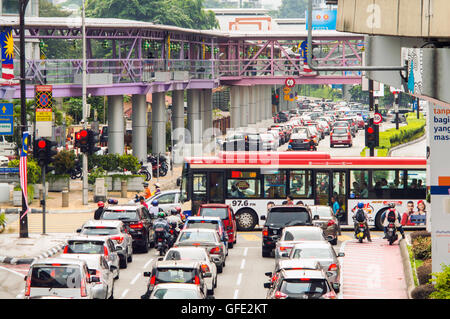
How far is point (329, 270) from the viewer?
24359mm

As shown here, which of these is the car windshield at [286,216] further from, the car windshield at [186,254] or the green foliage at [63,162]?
the green foliage at [63,162]

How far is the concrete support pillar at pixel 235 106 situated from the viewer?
9106cm

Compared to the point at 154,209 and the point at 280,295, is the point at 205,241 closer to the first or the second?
the point at 280,295

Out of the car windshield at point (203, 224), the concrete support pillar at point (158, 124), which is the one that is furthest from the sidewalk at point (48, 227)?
the concrete support pillar at point (158, 124)

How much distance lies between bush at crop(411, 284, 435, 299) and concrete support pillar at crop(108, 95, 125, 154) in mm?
33951

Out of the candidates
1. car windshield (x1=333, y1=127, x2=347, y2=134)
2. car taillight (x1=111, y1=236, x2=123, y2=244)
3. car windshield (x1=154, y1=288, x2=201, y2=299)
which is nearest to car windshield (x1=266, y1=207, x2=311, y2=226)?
car taillight (x1=111, y1=236, x2=123, y2=244)

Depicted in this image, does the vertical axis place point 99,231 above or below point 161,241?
above

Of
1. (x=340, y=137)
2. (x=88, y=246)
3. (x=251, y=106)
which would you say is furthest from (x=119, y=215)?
(x=251, y=106)

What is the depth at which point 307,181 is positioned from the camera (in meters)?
37.7

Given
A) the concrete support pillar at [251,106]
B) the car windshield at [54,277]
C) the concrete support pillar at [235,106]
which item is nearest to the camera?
the car windshield at [54,277]

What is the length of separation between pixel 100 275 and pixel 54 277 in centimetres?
214

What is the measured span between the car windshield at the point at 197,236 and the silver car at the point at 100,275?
4621 millimetres

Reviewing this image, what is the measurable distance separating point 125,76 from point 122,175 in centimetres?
737
